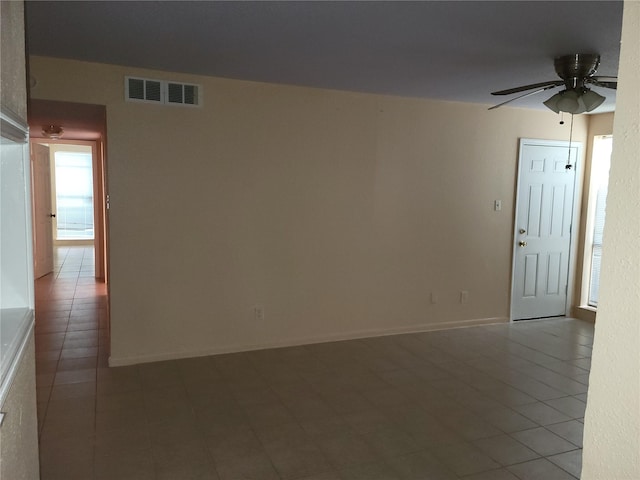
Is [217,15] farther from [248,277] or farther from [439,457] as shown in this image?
[439,457]

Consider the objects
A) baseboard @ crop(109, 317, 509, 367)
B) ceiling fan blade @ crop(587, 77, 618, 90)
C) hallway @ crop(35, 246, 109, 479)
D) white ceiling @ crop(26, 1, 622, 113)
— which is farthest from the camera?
baseboard @ crop(109, 317, 509, 367)

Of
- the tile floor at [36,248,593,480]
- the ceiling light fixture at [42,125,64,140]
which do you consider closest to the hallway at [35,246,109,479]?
the tile floor at [36,248,593,480]

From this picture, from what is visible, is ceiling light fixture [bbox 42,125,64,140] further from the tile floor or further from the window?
the window

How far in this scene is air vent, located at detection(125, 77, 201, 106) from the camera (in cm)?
381

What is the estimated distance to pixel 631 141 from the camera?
2.37 feet

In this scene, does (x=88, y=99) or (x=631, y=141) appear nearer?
(x=631, y=141)

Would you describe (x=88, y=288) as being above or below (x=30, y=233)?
below

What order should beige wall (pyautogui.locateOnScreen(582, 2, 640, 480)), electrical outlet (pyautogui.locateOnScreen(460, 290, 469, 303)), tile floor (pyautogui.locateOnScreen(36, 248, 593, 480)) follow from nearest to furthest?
beige wall (pyautogui.locateOnScreen(582, 2, 640, 480)), tile floor (pyautogui.locateOnScreen(36, 248, 593, 480)), electrical outlet (pyautogui.locateOnScreen(460, 290, 469, 303))

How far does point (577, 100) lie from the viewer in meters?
2.98

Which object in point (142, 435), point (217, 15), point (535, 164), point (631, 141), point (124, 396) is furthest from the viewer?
point (535, 164)

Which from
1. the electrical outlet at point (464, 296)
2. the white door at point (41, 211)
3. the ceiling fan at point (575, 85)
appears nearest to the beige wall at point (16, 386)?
the ceiling fan at point (575, 85)

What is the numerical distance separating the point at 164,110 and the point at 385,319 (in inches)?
111

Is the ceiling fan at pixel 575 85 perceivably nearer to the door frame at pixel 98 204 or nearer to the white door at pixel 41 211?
the door frame at pixel 98 204

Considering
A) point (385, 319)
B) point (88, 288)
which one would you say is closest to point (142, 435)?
point (385, 319)
